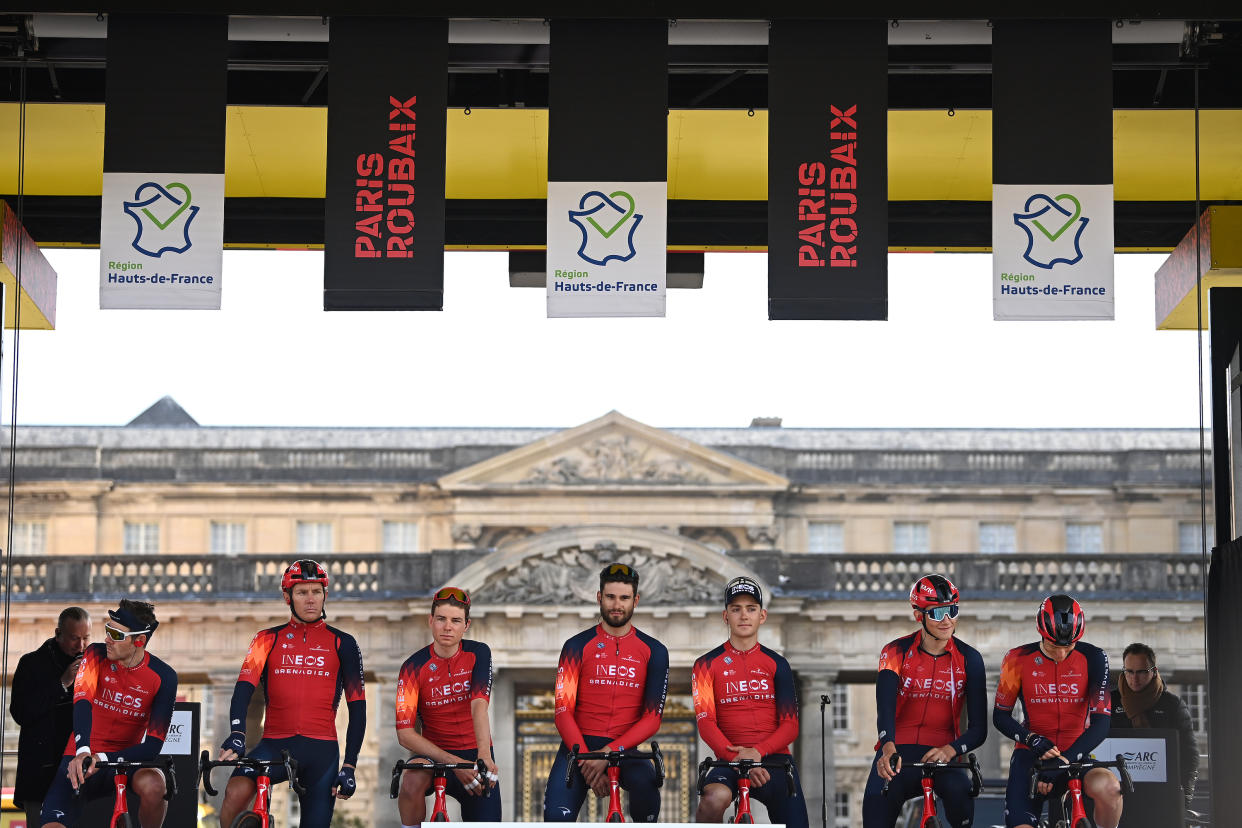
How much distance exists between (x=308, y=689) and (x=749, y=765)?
279 cm

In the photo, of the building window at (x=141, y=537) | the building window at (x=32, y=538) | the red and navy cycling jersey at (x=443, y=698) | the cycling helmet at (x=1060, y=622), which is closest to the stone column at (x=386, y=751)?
the building window at (x=141, y=537)

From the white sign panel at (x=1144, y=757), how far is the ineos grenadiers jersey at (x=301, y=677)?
5944 mm

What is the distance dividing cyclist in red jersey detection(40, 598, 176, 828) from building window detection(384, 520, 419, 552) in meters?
58.4

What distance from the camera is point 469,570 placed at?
54.0 m

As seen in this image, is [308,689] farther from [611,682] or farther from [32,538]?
[32,538]

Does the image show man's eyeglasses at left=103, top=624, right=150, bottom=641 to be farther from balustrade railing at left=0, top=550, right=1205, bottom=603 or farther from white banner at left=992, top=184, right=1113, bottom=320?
balustrade railing at left=0, top=550, right=1205, bottom=603

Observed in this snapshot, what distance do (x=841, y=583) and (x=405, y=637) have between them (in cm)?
1338

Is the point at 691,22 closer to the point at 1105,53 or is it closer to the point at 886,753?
the point at 1105,53

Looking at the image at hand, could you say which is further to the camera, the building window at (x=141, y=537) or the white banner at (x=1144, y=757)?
the building window at (x=141, y=537)

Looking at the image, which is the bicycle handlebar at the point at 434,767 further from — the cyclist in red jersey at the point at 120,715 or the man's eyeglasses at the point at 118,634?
the man's eyeglasses at the point at 118,634

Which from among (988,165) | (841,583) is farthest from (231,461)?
(988,165)

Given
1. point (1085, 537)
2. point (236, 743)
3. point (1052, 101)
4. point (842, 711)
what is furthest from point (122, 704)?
point (1085, 537)

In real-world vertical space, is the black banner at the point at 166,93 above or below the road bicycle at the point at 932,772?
above

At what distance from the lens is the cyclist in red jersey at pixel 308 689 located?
35.0ft
